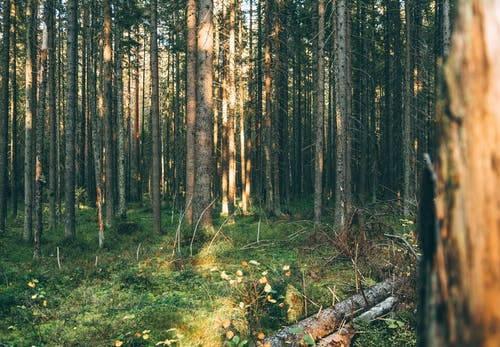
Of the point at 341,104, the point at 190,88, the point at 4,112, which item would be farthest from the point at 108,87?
the point at 341,104

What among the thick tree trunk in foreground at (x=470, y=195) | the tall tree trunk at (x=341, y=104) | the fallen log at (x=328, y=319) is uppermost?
the tall tree trunk at (x=341, y=104)

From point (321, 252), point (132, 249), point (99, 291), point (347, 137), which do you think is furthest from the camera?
point (347, 137)

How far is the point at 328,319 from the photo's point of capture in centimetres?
501

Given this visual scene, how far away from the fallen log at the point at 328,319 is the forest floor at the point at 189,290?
0.85ft

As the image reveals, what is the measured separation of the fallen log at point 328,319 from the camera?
14.4ft

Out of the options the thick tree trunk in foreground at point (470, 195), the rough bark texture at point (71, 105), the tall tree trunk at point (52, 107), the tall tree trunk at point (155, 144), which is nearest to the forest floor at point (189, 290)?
the rough bark texture at point (71, 105)

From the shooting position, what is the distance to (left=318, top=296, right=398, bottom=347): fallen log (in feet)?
15.0

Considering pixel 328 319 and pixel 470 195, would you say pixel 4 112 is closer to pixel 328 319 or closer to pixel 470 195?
pixel 328 319

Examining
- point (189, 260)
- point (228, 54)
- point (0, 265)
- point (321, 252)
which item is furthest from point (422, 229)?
point (228, 54)

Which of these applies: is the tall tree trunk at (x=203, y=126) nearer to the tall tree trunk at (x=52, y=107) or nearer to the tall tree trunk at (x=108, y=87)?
the tall tree trunk at (x=108, y=87)

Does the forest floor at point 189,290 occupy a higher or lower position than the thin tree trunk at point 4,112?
lower

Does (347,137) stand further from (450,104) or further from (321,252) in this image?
(450,104)

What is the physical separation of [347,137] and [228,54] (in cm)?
712

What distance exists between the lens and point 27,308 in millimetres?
6055
